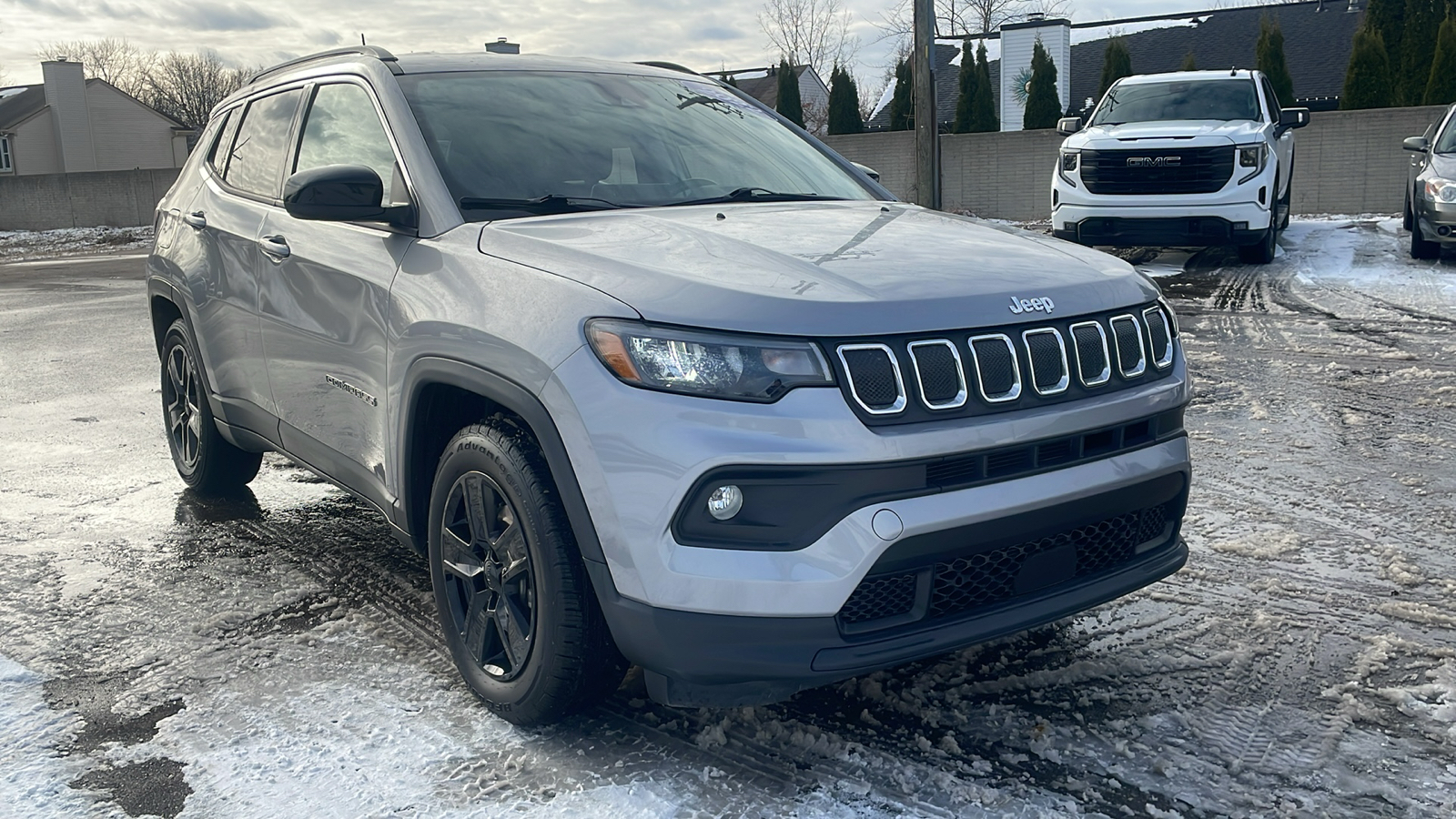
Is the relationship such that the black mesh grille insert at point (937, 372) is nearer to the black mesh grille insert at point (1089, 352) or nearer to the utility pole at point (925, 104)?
the black mesh grille insert at point (1089, 352)

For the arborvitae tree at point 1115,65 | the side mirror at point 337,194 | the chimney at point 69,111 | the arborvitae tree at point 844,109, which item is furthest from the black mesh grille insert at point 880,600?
the chimney at point 69,111

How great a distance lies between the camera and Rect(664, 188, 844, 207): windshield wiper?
371cm

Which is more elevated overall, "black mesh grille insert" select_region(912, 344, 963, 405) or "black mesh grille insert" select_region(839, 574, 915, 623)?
"black mesh grille insert" select_region(912, 344, 963, 405)

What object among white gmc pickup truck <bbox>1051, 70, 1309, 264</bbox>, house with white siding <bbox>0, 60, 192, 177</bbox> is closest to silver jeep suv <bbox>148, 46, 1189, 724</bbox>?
white gmc pickup truck <bbox>1051, 70, 1309, 264</bbox>

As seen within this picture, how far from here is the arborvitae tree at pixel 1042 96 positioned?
27609mm

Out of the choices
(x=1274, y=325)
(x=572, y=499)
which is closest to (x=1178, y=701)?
(x=572, y=499)

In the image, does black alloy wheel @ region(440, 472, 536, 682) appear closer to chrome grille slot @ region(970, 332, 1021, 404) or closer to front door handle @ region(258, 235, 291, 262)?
chrome grille slot @ region(970, 332, 1021, 404)

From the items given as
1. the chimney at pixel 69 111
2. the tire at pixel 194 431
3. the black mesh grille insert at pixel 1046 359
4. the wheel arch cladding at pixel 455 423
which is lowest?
the tire at pixel 194 431

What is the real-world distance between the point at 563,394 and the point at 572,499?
230 millimetres

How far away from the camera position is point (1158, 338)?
316 cm

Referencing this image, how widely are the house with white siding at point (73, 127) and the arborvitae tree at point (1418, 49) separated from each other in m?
53.4

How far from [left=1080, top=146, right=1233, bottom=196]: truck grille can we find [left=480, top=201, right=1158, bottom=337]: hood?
9.38 m

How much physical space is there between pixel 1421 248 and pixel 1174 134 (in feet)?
9.36

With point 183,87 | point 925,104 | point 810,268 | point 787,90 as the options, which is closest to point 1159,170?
point 925,104
